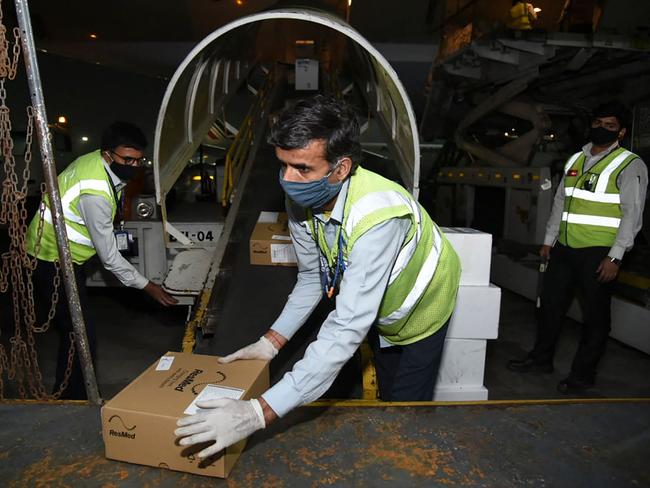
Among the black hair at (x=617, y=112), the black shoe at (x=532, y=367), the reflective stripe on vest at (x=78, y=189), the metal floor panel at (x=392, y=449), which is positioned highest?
the black hair at (x=617, y=112)

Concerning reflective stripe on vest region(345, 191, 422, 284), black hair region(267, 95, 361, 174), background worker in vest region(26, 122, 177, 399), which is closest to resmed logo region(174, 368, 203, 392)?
reflective stripe on vest region(345, 191, 422, 284)

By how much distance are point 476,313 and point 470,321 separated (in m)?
0.06

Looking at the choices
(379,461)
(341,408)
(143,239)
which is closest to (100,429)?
(341,408)

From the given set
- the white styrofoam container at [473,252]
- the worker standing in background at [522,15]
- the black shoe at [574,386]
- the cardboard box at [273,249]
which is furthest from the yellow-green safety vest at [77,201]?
the worker standing in background at [522,15]

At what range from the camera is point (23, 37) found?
4.85 feet

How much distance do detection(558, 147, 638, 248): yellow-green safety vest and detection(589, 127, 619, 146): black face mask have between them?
0.33 feet

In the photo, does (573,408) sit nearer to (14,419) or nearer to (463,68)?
(14,419)

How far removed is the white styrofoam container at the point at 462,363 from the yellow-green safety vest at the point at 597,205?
1108 millimetres

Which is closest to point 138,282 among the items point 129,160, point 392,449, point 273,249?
point 129,160

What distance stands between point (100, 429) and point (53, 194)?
814 mm

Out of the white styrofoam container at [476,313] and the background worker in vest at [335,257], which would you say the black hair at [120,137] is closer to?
the background worker in vest at [335,257]

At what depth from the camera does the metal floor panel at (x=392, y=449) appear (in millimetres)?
1312

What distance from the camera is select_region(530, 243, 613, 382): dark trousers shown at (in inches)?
127

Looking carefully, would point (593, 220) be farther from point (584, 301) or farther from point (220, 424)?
point (220, 424)
